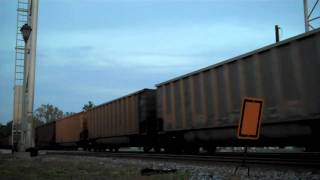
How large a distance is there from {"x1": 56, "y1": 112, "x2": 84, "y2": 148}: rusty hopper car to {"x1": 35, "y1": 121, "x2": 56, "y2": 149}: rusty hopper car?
207 cm

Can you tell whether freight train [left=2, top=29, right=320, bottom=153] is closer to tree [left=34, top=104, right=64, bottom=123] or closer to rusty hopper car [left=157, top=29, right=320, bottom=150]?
rusty hopper car [left=157, top=29, right=320, bottom=150]

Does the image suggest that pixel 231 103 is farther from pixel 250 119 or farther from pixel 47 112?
pixel 47 112

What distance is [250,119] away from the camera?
1012 centimetres

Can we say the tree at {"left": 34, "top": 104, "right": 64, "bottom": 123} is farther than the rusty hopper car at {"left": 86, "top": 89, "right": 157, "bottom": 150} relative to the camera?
Yes

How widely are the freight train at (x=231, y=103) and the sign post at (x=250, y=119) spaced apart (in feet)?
9.19

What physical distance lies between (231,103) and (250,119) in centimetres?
578

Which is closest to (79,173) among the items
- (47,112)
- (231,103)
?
(231,103)

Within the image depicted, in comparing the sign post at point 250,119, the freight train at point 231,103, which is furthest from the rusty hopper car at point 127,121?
the sign post at point 250,119

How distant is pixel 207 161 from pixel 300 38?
4.83m

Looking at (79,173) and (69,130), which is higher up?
(69,130)

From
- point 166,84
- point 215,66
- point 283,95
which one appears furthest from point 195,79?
point 283,95

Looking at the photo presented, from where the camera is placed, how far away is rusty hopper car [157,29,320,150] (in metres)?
12.6

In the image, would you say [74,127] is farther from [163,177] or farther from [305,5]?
[163,177]

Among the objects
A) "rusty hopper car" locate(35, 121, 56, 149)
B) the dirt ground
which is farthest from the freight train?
"rusty hopper car" locate(35, 121, 56, 149)
